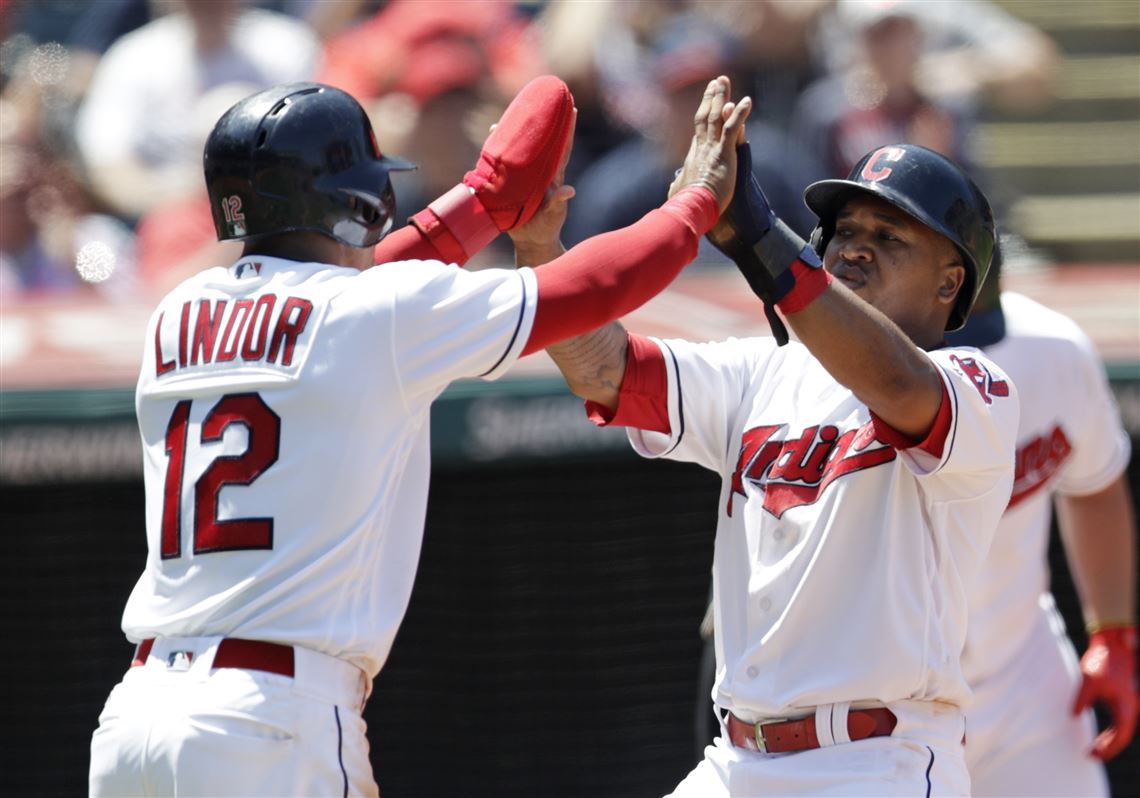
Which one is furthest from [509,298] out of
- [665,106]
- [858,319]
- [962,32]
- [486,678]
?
[962,32]

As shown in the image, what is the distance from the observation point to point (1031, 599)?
3.92 m

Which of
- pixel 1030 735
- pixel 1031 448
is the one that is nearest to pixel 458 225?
pixel 1031 448

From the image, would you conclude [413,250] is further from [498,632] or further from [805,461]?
[498,632]

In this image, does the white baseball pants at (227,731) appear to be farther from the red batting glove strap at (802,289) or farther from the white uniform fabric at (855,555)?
the red batting glove strap at (802,289)

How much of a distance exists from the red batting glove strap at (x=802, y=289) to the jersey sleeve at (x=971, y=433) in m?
0.23

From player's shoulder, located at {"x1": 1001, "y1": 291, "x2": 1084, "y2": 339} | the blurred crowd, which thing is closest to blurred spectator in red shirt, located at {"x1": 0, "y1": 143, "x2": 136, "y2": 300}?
the blurred crowd

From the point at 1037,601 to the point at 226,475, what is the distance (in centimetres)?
215

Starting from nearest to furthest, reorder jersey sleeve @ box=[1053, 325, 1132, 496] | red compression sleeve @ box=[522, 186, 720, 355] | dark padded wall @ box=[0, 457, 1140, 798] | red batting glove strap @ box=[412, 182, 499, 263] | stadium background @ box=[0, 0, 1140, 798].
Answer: red compression sleeve @ box=[522, 186, 720, 355], red batting glove strap @ box=[412, 182, 499, 263], jersey sleeve @ box=[1053, 325, 1132, 496], stadium background @ box=[0, 0, 1140, 798], dark padded wall @ box=[0, 457, 1140, 798]

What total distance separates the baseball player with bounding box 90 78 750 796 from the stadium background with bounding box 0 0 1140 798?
1892mm

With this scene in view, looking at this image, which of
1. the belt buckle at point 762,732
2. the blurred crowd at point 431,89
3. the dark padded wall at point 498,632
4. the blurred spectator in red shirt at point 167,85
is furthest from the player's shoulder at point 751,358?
the blurred spectator in red shirt at point 167,85

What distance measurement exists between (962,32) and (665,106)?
6.41 ft

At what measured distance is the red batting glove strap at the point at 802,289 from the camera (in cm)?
261

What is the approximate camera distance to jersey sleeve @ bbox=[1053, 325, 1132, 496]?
155 inches

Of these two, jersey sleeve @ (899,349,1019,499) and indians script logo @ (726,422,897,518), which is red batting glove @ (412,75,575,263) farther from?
jersey sleeve @ (899,349,1019,499)
